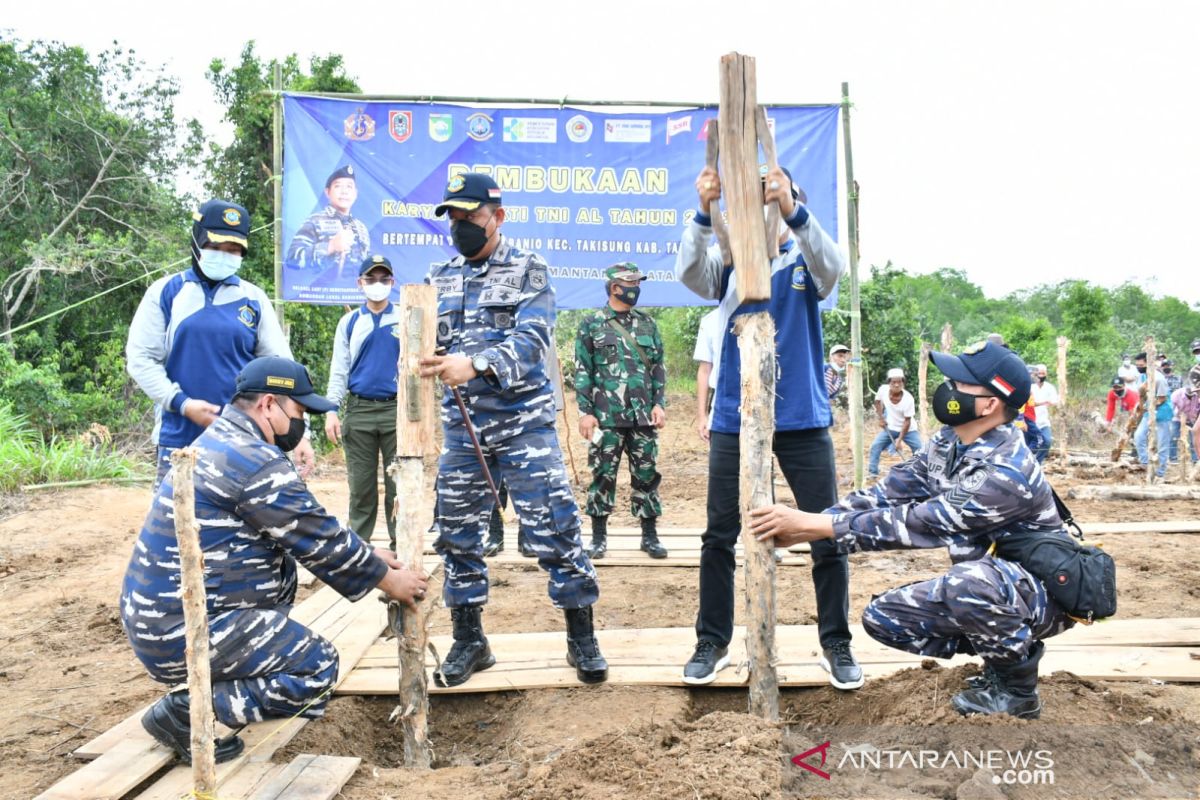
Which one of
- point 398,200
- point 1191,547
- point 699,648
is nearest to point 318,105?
point 398,200

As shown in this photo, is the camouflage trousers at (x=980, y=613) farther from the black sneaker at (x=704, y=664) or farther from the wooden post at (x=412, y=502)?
the wooden post at (x=412, y=502)

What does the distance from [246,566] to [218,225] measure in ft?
5.94

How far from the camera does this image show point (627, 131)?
781 cm

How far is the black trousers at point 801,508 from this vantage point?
137 inches

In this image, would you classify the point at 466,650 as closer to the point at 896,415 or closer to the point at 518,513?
the point at 518,513

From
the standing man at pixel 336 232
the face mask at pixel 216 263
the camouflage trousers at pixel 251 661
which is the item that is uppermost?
the standing man at pixel 336 232

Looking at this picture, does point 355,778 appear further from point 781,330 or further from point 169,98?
point 169,98

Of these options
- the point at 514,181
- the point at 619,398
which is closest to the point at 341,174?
the point at 514,181

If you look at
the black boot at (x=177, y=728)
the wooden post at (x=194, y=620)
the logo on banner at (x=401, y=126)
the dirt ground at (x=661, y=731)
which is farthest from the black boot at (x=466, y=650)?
the logo on banner at (x=401, y=126)

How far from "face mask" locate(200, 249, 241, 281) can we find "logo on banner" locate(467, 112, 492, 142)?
13.1ft

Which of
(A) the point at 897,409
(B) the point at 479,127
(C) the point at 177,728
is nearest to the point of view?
(C) the point at 177,728

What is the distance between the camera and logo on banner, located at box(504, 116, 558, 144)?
775cm

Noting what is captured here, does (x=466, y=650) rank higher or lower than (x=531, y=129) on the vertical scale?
lower

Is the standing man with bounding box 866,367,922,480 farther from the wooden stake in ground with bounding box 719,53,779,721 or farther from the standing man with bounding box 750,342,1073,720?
the wooden stake in ground with bounding box 719,53,779,721
